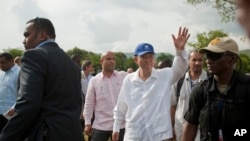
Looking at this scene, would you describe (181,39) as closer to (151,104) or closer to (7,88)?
(151,104)

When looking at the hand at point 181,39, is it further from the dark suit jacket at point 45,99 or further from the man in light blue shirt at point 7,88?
the man in light blue shirt at point 7,88

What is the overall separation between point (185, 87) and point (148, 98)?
1.72 feet

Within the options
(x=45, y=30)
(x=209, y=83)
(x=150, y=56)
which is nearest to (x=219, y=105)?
(x=209, y=83)

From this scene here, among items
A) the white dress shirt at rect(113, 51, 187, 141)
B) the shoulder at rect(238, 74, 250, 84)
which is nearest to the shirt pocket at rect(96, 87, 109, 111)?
the white dress shirt at rect(113, 51, 187, 141)

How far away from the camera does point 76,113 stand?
3.88m

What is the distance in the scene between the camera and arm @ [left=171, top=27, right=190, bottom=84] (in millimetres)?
4664

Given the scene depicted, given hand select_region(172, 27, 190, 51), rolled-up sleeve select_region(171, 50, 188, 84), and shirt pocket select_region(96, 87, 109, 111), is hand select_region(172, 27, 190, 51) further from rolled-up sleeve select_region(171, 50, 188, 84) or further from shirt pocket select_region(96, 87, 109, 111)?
shirt pocket select_region(96, 87, 109, 111)

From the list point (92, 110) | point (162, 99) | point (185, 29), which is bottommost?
point (92, 110)

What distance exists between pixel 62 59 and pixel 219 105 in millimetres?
1441

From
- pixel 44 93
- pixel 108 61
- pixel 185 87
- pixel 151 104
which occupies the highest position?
pixel 44 93

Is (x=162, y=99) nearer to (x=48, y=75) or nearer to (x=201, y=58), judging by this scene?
(x=201, y=58)

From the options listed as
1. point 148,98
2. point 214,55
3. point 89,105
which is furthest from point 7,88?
point 214,55

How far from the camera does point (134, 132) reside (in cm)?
518

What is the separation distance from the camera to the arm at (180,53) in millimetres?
4664
